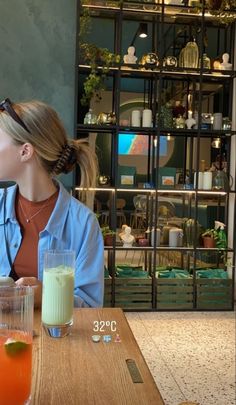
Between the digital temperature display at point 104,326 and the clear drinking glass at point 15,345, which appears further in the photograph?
the digital temperature display at point 104,326

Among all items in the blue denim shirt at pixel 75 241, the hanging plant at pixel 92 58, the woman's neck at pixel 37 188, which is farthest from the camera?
the hanging plant at pixel 92 58

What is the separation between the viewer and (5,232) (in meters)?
1.50

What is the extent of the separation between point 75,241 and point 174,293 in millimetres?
3112

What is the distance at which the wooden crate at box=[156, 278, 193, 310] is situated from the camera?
4363 millimetres

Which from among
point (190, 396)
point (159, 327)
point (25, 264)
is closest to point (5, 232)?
point (25, 264)

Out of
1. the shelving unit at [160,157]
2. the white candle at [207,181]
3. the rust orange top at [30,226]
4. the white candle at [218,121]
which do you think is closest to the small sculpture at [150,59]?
the shelving unit at [160,157]

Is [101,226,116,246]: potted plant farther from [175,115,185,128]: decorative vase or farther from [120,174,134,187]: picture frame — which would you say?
[175,115,185,128]: decorative vase

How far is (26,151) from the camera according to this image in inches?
57.7

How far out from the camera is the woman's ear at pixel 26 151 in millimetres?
1451

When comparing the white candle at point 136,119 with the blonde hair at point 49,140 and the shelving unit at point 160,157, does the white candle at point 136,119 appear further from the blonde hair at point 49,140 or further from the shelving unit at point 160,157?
the blonde hair at point 49,140

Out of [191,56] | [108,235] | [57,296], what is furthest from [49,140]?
[191,56]

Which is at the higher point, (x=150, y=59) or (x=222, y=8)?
(x=222, y=8)

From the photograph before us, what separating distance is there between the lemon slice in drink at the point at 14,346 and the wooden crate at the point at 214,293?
3809mm

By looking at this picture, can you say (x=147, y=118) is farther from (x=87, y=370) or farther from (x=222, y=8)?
(x=87, y=370)
